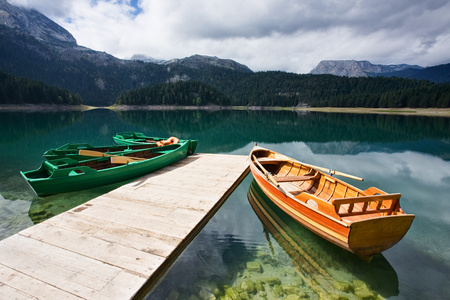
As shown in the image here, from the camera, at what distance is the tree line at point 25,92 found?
297 ft

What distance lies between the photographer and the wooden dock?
4.39 meters

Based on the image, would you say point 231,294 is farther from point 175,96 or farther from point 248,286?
point 175,96

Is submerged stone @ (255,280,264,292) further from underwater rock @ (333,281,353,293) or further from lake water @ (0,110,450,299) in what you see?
underwater rock @ (333,281,353,293)

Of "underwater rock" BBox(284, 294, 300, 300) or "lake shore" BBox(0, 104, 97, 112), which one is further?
"lake shore" BBox(0, 104, 97, 112)

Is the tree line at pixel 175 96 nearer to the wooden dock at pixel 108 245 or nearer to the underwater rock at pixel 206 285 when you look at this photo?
the wooden dock at pixel 108 245

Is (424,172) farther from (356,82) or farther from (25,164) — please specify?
(356,82)

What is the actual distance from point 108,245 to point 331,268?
6033mm

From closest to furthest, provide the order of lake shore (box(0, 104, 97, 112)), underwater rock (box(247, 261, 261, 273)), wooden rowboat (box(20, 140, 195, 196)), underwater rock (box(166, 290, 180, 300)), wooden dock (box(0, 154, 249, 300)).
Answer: wooden dock (box(0, 154, 249, 300)), underwater rock (box(166, 290, 180, 300)), underwater rock (box(247, 261, 261, 273)), wooden rowboat (box(20, 140, 195, 196)), lake shore (box(0, 104, 97, 112))

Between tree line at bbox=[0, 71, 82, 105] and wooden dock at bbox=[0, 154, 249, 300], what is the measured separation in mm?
119740

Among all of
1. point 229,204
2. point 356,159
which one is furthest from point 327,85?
point 229,204

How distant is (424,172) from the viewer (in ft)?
Answer: 53.0

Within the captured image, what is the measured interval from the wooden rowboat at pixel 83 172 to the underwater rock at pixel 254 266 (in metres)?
7.63

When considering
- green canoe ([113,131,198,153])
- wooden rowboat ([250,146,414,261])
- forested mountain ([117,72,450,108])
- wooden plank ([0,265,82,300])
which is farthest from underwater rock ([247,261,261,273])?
forested mountain ([117,72,450,108])

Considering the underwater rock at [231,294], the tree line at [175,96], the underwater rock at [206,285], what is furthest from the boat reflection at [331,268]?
the tree line at [175,96]
